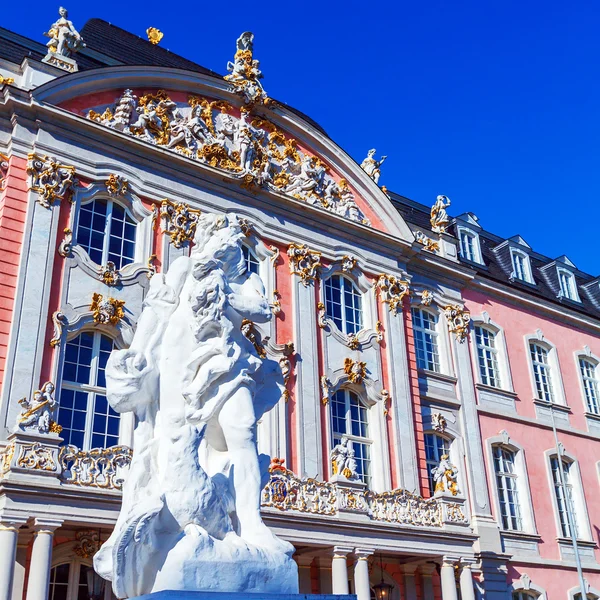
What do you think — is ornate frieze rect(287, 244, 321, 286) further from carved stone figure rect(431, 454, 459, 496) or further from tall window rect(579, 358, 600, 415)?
tall window rect(579, 358, 600, 415)

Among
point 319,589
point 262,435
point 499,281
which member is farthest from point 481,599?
point 499,281

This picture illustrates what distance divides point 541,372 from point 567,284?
579 centimetres

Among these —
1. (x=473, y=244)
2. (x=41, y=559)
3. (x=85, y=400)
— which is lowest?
(x=41, y=559)

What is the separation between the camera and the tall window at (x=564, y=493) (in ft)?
74.0

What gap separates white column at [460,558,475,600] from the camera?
1727 centimetres

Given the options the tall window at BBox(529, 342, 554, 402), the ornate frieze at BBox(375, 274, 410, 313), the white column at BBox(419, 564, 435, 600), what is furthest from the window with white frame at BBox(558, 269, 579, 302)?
the white column at BBox(419, 564, 435, 600)

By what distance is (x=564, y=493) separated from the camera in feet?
74.2

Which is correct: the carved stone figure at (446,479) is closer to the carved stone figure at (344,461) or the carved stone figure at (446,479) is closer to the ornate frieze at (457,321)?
the carved stone figure at (344,461)

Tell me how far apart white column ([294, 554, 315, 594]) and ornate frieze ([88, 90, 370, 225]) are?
8769mm

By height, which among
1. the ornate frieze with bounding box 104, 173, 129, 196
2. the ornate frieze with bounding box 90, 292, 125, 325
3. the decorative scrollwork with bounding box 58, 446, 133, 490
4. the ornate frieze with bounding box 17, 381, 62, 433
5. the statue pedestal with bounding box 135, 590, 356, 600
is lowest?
the statue pedestal with bounding box 135, 590, 356, 600

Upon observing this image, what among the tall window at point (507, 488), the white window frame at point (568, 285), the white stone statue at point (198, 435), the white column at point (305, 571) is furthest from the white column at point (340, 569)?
the white window frame at point (568, 285)

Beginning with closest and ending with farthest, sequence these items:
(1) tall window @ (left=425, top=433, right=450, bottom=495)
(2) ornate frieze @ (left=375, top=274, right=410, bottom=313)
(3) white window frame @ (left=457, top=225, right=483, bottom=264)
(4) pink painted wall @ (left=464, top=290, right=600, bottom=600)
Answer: (1) tall window @ (left=425, top=433, right=450, bottom=495) < (2) ornate frieze @ (left=375, top=274, right=410, bottom=313) < (4) pink painted wall @ (left=464, top=290, right=600, bottom=600) < (3) white window frame @ (left=457, top=225, right=483, bottom=264)

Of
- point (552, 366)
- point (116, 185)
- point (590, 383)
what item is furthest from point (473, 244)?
point (116, 185)

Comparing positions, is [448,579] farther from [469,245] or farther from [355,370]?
[469,245]
